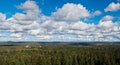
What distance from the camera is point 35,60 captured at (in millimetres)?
151125

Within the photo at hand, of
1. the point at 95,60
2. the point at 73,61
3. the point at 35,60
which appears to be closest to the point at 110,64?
the point at 95,60

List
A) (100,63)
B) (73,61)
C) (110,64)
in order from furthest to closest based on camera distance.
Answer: (73,61) < (100,63) < (110,64)

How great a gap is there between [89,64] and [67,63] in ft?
50.0

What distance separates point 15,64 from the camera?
13538 centimetres

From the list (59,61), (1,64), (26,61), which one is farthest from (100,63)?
(1,64)

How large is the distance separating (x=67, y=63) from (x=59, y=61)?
5948mm

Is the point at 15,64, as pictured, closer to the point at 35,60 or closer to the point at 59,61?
the point at 35,60

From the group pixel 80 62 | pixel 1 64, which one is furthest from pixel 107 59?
pixel 1 64

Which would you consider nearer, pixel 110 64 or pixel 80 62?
pixel 110 64

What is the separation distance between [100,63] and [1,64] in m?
66.7

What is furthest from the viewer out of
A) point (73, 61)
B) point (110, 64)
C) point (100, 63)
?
point (73, 61)

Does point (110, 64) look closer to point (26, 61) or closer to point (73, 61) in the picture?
point (73, 61)

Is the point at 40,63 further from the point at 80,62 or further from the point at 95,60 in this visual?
the point at 95,60

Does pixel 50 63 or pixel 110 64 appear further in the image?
pixel 50 63
